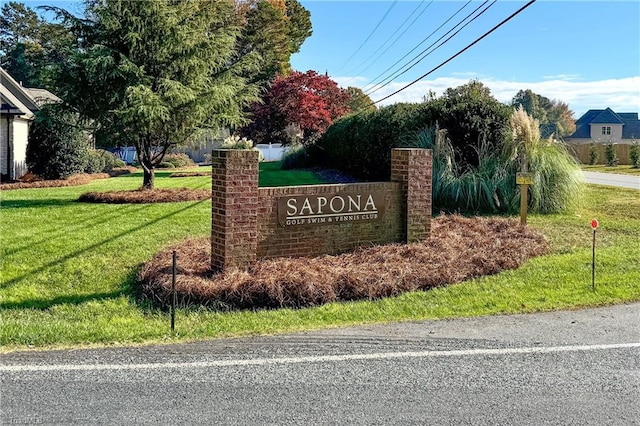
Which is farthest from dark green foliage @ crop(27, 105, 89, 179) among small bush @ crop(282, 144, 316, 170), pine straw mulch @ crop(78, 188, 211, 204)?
small bush @ crop(282, 144, 316, 170)

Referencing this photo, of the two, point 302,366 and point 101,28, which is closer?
point 302,366

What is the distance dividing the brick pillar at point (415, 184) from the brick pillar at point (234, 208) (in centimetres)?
271

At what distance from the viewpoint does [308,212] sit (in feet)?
28.7

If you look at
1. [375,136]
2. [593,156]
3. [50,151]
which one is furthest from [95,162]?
[593,156]

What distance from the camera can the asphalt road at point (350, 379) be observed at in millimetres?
4129

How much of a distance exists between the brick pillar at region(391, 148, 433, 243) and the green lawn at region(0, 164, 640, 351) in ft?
5.50

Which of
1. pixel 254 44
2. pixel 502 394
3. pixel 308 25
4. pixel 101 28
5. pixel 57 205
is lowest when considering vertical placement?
pixel 502 394

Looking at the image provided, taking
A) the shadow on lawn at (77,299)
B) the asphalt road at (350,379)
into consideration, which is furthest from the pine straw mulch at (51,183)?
the asphalt road at (350,379)

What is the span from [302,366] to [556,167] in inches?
422

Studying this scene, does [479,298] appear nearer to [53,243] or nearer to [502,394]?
[502,394]

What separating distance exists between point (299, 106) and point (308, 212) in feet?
116

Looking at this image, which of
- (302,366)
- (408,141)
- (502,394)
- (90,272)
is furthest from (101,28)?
(502,394)

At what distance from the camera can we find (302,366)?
509cm

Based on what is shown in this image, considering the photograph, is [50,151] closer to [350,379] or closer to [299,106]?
[350,379]
